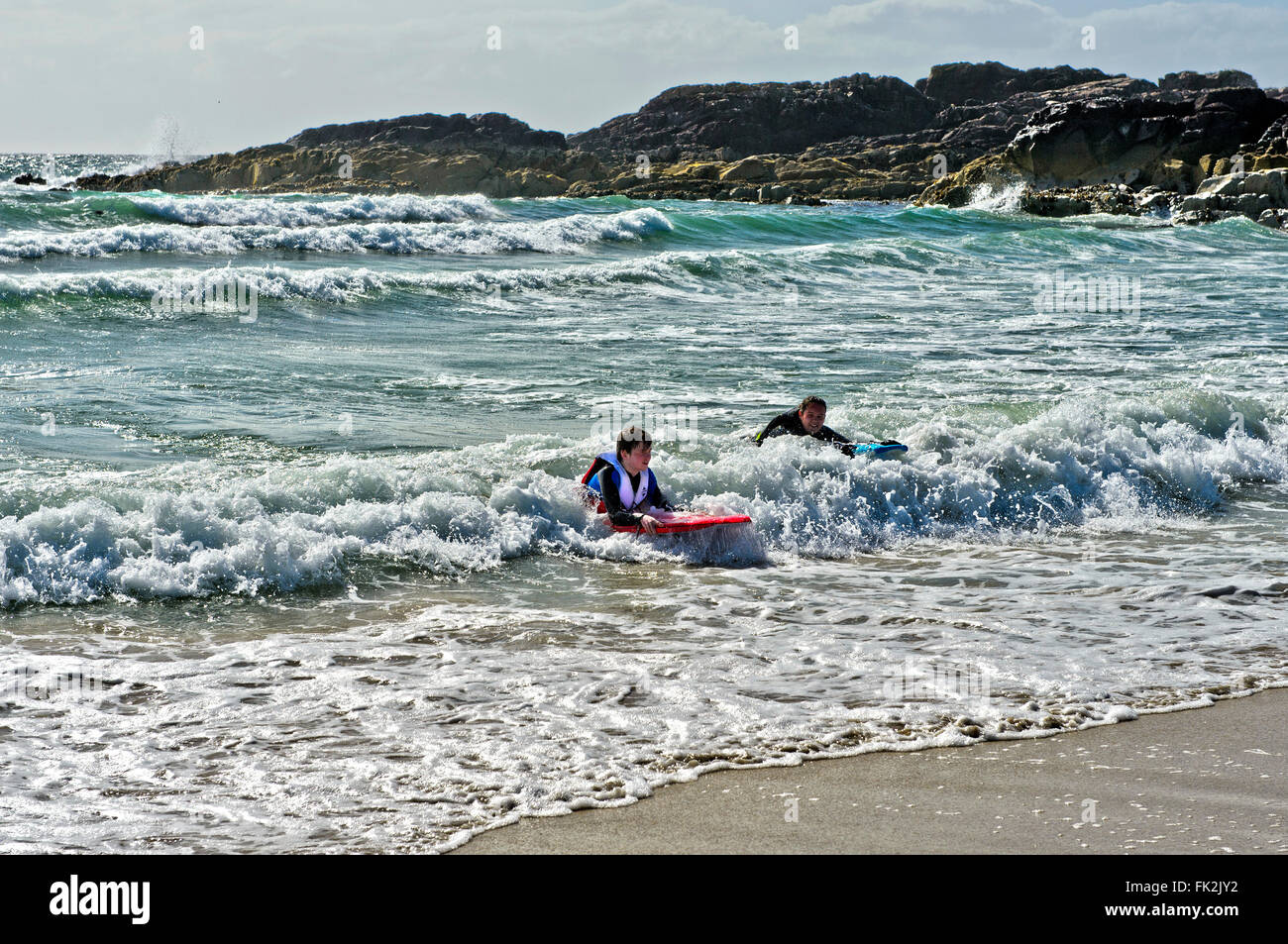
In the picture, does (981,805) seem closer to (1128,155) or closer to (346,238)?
(346,238)

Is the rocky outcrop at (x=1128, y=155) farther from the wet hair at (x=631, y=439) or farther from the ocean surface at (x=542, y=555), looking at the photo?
the wet hair at (x=631, y=439)

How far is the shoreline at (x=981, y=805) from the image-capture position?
13.2ft

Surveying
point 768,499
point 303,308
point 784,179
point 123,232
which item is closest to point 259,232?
point 123,232

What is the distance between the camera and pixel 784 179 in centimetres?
7338

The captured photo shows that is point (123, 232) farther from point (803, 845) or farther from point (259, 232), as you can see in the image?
point (803, 845)

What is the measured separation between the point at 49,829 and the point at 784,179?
72840mm

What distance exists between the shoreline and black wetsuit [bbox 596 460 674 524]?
12.0 ft

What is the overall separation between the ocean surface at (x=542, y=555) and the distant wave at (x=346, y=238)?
488 centimetres
